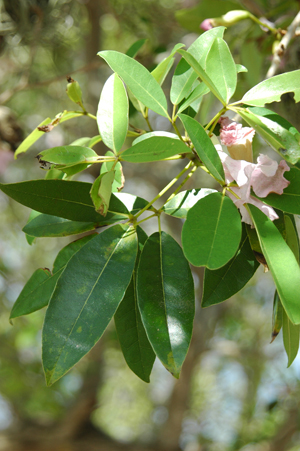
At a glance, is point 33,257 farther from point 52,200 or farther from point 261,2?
point 52,200

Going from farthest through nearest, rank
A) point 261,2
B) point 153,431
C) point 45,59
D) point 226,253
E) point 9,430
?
point 153,431
point 9,430
point 45,59
point 261,2
point 226,253

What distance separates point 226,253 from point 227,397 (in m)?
3.50

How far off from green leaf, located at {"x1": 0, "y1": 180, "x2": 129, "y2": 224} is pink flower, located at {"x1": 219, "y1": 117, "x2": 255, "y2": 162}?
0.45 ft

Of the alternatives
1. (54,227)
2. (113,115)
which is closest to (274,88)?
(113,115)

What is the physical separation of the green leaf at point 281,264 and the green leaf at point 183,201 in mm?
69

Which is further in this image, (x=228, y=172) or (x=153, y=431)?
(x=153, y=431)

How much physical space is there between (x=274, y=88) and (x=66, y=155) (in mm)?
221

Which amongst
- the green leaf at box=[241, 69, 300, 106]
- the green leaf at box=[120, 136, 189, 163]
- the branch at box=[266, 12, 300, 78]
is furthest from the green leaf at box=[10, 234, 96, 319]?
the branch at box=[266, 12, 300, 78]

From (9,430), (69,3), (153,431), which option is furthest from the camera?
(153,431)

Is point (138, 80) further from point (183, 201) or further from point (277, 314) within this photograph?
point (277, 314)

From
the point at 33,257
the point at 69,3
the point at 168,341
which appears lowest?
the point at 33,257

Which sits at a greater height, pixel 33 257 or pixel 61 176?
pixel 61 176

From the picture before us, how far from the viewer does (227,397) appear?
3.45 metres

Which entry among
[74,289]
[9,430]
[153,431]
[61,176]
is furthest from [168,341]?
[153,431]
